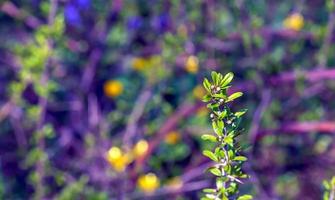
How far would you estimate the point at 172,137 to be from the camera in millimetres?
2041

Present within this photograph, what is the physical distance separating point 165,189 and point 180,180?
0.08 m

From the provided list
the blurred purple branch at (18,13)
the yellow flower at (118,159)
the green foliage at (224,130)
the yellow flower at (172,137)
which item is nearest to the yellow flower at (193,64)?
the yellow flower at (172,137)

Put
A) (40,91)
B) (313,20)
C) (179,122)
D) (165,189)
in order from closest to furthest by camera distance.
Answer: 1. (40,91)
2. (165,189)
3. (179,122)
4. (313,20)

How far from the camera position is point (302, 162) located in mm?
2164

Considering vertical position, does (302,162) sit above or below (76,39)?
below

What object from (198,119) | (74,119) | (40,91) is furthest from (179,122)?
(40,91)

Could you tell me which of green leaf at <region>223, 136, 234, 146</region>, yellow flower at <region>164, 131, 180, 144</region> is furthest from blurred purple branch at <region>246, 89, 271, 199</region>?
green leaf at <region>223, 136, 234, 146</region>

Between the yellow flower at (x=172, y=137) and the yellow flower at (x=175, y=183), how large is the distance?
0.43 feet

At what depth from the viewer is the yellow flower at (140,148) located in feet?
6.42

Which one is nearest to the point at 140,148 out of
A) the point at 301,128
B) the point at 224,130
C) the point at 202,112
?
the point at 202,112

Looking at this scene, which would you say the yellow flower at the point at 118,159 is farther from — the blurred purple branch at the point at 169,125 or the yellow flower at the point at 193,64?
the yellow flower at the point at 193,64

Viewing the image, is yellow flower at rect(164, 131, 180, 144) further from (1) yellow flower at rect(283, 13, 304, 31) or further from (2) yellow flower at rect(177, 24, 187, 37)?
(1) yellow flower at rect(283, 13, 304, 31)

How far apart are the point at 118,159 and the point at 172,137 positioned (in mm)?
222

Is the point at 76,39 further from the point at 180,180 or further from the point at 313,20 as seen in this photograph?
the point at 313,20
